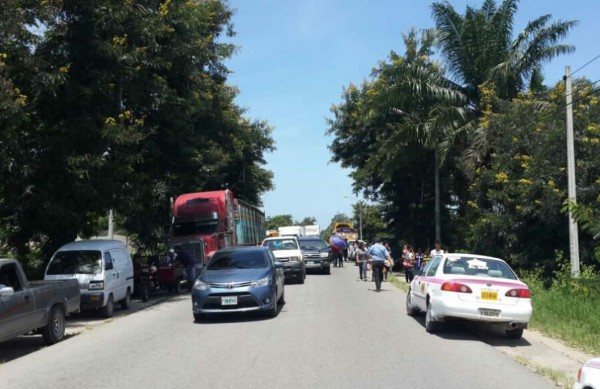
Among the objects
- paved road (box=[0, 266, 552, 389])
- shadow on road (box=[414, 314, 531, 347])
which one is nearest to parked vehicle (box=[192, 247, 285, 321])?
paved road (box=[0, 266, 552, 389])

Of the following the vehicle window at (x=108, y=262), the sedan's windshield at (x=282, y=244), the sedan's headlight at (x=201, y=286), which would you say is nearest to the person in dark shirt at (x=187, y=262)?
the sedan's windshield at (x=282, y=244)

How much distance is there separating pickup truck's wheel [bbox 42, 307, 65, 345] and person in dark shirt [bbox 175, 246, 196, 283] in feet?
34.6

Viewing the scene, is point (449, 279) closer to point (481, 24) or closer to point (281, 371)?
point (281, 371)

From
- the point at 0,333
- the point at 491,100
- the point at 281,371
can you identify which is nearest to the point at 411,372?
the point at 281,371

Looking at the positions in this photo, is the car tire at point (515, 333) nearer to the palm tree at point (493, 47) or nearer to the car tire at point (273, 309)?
the car tire at point (273, 309)

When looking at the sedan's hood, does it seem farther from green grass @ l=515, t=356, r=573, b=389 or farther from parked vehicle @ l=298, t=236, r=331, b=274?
parked vehicle @ l=298, t=236, r=331, b=274

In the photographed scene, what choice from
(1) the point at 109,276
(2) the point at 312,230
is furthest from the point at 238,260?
(2) the point at 312,230

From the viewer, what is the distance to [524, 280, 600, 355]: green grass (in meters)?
11.0

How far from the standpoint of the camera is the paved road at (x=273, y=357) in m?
7.91

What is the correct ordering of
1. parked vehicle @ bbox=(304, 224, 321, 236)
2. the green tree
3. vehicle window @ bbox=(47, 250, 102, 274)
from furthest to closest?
the green tree < parked vehicle @ bbox=(304, 224, 321, 236) < vehicle window @ bbox=(47, 250, 102, 274)

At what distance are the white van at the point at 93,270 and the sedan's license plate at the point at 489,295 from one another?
908 cm

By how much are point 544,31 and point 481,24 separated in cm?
277

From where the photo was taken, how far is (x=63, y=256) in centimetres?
1538

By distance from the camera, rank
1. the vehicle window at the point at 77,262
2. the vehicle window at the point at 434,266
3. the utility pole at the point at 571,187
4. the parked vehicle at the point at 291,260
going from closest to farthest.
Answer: the vehicle window at the point at 434,266
the vehicle window at the point at 77,262
the utility pole at the point at 571,187
the parked vehicle at the point at 291,260
